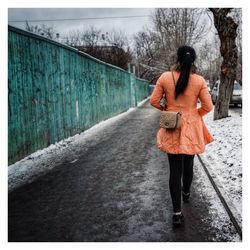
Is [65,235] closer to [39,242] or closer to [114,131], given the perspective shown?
[39,242]

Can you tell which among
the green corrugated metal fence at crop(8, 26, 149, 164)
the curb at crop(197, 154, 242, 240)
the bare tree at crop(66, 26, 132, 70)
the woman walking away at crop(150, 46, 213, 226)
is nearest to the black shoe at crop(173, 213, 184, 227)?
the woman walking away at crop(150, 46, 213, 226)

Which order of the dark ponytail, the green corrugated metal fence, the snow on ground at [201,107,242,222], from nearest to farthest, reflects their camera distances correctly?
1. the dark ponytail
2. the snow on ground at [201,107,242,222]
3. the green corrugated metal fence

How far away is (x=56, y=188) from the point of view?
5.34m

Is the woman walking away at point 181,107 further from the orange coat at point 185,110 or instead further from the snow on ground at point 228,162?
the snow on ground at point 228,162

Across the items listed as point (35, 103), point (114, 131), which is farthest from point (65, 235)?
point (114, 131)

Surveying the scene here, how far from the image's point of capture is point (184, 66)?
12.3 feet

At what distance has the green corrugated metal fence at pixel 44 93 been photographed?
675 cm

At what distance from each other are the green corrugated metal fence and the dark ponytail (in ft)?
12.6

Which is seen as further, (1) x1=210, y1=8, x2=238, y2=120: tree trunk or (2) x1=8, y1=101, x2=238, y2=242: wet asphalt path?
(1) x1=210, y1=8, x2=238, y2=120: tree trunk

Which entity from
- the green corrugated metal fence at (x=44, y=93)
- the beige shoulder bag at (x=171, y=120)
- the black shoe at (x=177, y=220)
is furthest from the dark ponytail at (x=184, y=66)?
the green corrugated metal fence at (x=44, y=93)

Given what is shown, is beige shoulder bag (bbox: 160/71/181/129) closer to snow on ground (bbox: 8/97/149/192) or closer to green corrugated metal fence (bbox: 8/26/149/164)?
snow on ground (bbox: 8/97/149/192)

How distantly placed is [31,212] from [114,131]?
780 cm

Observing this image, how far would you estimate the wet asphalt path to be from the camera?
3.60 meters
